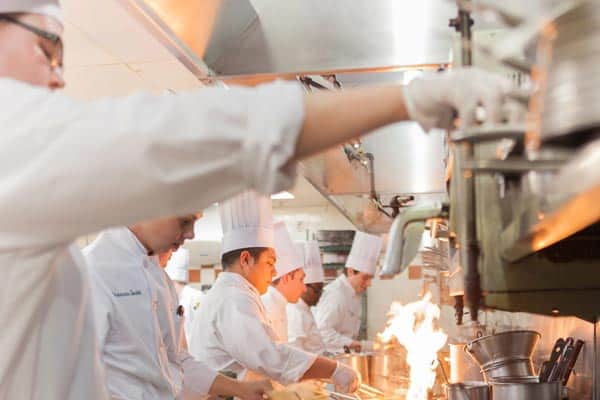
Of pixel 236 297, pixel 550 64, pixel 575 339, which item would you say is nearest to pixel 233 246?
pixel 236 297

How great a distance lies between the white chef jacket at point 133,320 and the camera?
2469 mm

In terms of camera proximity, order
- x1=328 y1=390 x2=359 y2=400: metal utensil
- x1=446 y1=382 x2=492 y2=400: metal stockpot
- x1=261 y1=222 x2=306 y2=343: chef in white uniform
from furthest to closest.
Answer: x1=261 y1=222 x2=306 y2=343: chef in white uniform, x1=328 y1=390 x2=359 y2=400: metal utensil, x1=446 y1=382 x2=492 y2=400: metal stockpot

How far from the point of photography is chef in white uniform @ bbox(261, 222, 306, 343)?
17.5 ft

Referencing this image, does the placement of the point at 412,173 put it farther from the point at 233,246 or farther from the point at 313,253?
the point at 313,253

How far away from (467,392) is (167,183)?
151 cm

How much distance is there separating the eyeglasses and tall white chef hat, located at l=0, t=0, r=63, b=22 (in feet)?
0.05

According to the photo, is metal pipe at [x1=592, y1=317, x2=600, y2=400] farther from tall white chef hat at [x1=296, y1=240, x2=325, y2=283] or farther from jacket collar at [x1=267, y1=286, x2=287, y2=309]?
tall white chef hat at [x1=296, y1=240, x2=325, y2=283]

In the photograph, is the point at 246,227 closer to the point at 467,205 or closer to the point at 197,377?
the point at 197,377

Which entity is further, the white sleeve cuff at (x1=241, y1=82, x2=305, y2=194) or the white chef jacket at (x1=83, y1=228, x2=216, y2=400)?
the white chef jacket at (x1=83, y1=228, x2=216, y2=400)

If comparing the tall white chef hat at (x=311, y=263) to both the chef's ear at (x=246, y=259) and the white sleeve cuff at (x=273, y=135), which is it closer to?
the chef's ear at (x=246, y=259)

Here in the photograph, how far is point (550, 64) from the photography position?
893 millimetres

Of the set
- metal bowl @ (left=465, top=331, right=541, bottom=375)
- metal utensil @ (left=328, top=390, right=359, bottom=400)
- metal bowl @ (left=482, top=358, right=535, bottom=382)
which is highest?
metal bowl @ (left=465, top=331, right=541, bottom=375)

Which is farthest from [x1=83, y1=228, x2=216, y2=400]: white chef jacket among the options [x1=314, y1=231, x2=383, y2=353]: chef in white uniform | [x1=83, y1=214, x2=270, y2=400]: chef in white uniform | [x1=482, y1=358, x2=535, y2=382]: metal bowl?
[x1=314, y1=231, x2=383, y2=353]: chef in white uniform

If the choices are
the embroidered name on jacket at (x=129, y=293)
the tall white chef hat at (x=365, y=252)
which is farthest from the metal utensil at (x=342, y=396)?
the tall white chef hat at (x=365, y=252)
